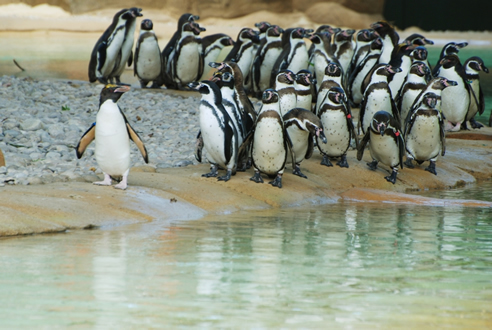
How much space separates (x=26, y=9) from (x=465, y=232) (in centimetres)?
2707

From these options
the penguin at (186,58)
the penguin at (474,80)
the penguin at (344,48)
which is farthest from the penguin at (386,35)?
the penguin at (186,58)

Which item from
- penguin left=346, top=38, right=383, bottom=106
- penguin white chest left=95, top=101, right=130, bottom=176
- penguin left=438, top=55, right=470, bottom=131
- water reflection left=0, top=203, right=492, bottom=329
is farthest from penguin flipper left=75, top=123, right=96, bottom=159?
penguin left=346, top=38, right=383, bottom=106

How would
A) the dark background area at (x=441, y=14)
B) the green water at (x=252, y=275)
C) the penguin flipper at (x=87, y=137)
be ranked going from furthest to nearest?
the dark background area at (x=441, y=14) < the penguin flipper at (x=87, y=137) < the green water at (x=252, y=275)

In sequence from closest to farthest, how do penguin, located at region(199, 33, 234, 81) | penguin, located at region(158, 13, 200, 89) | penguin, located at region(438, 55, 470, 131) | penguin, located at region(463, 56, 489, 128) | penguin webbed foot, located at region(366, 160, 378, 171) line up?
penguin webbed foot, located at region(366, 160, 378, 171) < penguin, located at region(438, 55, 470, 131) < penguin, located at region(463, 56, 489, 128) < penguin, located at region(158, 13, 200, 89) < penguin, located at region(199, 33, 234, 81)

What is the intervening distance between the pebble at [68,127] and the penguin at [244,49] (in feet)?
2.68

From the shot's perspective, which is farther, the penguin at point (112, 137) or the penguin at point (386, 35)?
the penguin at point (386, 35)

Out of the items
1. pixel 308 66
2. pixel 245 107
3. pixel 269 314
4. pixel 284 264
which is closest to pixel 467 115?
pixel 308 66

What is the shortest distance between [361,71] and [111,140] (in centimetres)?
546

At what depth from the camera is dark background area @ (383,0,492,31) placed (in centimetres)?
3134

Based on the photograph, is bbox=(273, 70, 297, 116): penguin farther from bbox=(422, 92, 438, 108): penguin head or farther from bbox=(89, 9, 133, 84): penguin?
bbox=(89, 9, 133, 84): penguin

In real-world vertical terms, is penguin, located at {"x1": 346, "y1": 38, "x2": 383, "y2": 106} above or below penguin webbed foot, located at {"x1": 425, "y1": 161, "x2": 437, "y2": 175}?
above

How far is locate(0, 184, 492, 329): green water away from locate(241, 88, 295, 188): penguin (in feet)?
3.13

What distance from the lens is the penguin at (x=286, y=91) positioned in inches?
254

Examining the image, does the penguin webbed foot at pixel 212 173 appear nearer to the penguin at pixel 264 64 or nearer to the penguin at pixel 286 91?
the penguin at pixel 286 91
